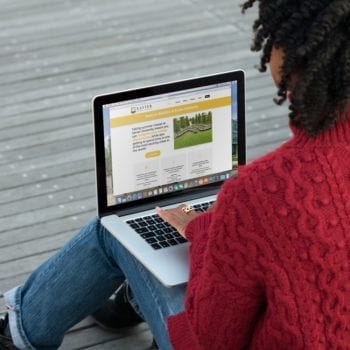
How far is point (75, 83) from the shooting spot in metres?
4.32

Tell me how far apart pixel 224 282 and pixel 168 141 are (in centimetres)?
62

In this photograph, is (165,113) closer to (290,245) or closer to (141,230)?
(141,230)

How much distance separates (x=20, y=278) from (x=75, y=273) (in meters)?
0.72

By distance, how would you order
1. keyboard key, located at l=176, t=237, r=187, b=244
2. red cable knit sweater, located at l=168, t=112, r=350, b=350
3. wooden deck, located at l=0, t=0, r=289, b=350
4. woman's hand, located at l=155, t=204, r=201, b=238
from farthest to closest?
1. wooden deck, located at l=0, t=0, r=289, b=350
2. keyboard key, located at l=176, t=237, r=187, b=244
3. woman's hand, located at l=155, t=204, r=201, b=238
4. red cable knit sweater, located at l=168, t=112, r=350, b=350

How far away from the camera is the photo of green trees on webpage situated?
91.3 inches

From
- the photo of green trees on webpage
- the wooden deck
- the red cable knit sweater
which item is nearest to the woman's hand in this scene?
the photo of green trees on webpage

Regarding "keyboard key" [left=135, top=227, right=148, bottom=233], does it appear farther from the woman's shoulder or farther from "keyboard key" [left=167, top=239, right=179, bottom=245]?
the woman's shoulder

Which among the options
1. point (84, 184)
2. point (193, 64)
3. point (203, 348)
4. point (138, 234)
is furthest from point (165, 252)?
point (193, 64)

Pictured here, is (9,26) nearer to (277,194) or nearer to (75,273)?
(75,273)

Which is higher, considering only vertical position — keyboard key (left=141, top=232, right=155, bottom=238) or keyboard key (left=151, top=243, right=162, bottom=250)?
keyboard key (left=151, top=243, right=162, bottom=250)

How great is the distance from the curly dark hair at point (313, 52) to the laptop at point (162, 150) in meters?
0.66

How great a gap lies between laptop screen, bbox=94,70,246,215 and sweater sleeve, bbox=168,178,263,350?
42 cm

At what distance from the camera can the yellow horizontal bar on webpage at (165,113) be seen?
90.1 inches

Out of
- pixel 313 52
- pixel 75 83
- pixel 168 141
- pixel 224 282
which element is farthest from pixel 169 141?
pixel 75 83
